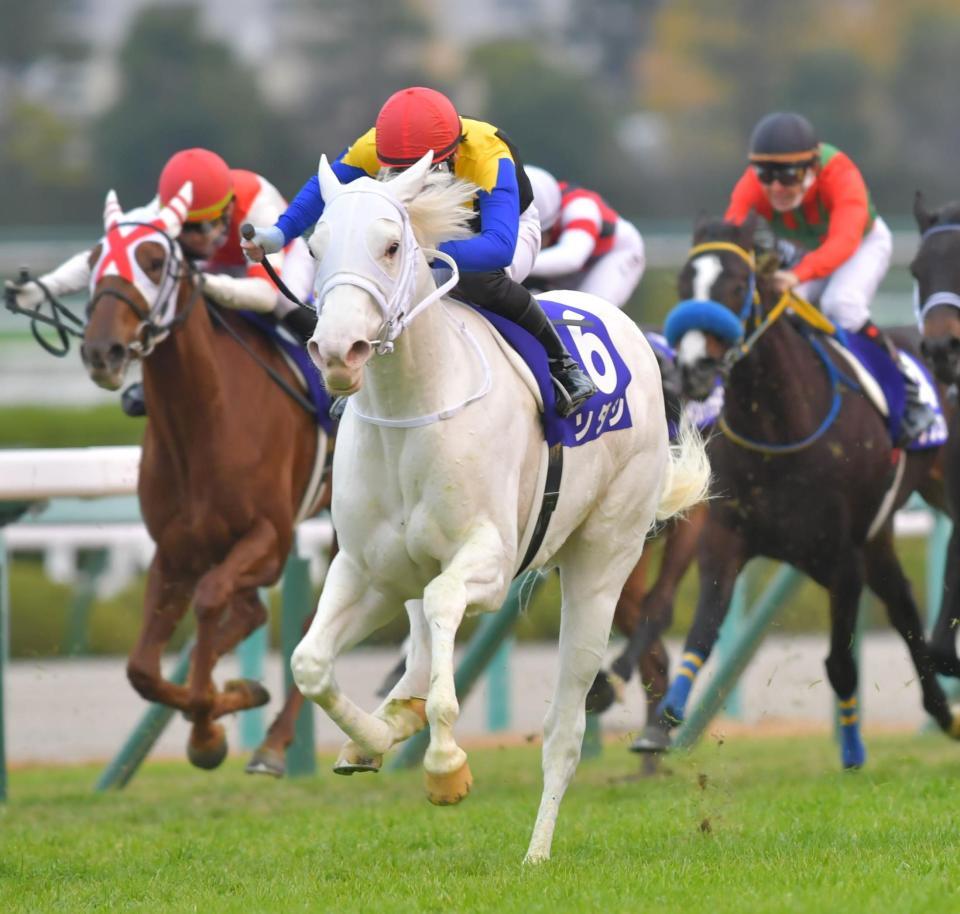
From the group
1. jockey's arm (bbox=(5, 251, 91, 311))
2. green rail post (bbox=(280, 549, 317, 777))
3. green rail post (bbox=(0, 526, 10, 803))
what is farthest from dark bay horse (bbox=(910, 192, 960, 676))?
green rail post (bbox=(0, 526, 10, 803))

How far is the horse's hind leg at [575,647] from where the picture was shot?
5738 mm

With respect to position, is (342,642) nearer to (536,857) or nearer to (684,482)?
(536,857)

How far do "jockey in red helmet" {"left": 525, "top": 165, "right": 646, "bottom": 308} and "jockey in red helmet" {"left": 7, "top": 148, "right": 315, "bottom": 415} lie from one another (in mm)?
1122

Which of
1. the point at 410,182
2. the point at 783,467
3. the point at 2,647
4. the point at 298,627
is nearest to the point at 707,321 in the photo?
the point at 783,467

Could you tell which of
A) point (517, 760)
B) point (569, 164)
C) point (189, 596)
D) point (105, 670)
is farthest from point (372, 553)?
point (569, 164)

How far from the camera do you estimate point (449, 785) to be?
16.7 ft

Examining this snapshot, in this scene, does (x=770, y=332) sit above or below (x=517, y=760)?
above

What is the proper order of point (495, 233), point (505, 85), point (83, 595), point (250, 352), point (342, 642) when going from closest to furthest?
point (342, 642)
point (495, 233)
point (250, 352)
point (83, 595)
point (505, 85)

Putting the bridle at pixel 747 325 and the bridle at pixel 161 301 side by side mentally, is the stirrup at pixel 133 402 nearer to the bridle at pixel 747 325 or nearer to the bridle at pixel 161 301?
the bridle at pixel 161 301

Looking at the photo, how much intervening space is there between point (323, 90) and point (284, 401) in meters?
37.6

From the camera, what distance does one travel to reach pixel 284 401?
807cm

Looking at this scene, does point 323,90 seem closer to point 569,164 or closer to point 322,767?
point 569,164

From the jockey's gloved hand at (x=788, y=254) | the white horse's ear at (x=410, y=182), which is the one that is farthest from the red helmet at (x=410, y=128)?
the jockey's gloved hand at (x=788, y=254)

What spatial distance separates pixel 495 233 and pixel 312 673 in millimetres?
1243
